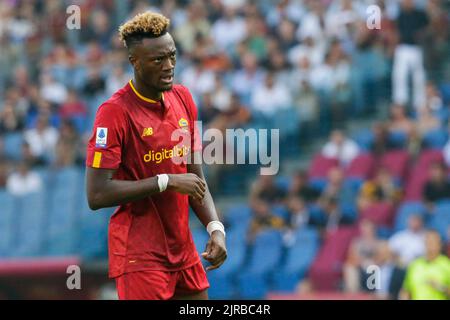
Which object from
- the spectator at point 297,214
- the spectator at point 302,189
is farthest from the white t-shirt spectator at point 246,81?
the spectator at point 297,214

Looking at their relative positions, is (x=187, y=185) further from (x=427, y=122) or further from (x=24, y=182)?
(x=24, y=182)

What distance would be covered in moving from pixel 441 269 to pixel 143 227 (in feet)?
18.9

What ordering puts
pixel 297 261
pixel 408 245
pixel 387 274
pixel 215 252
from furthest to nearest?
pixel 297 261 → pixel 408 245 → pixel 387 274 → pixel 215 252

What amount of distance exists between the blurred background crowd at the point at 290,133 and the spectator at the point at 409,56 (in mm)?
20

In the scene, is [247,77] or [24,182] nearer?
[24,182]

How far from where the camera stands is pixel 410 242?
12195 millimetres

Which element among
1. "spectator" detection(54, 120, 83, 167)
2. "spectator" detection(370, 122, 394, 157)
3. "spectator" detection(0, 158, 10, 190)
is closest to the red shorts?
"spectator" detection(370, 122, 394, 157)

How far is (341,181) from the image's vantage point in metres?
13.6

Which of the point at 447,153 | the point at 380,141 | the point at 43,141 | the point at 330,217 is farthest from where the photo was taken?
the point at 43,141

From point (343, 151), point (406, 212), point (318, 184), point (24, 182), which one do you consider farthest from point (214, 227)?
point (24, 182)

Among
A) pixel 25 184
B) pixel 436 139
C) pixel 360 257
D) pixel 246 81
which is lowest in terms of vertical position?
pixel 360 257

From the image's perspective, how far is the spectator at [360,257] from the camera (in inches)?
482

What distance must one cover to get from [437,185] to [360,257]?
148 centimetres
